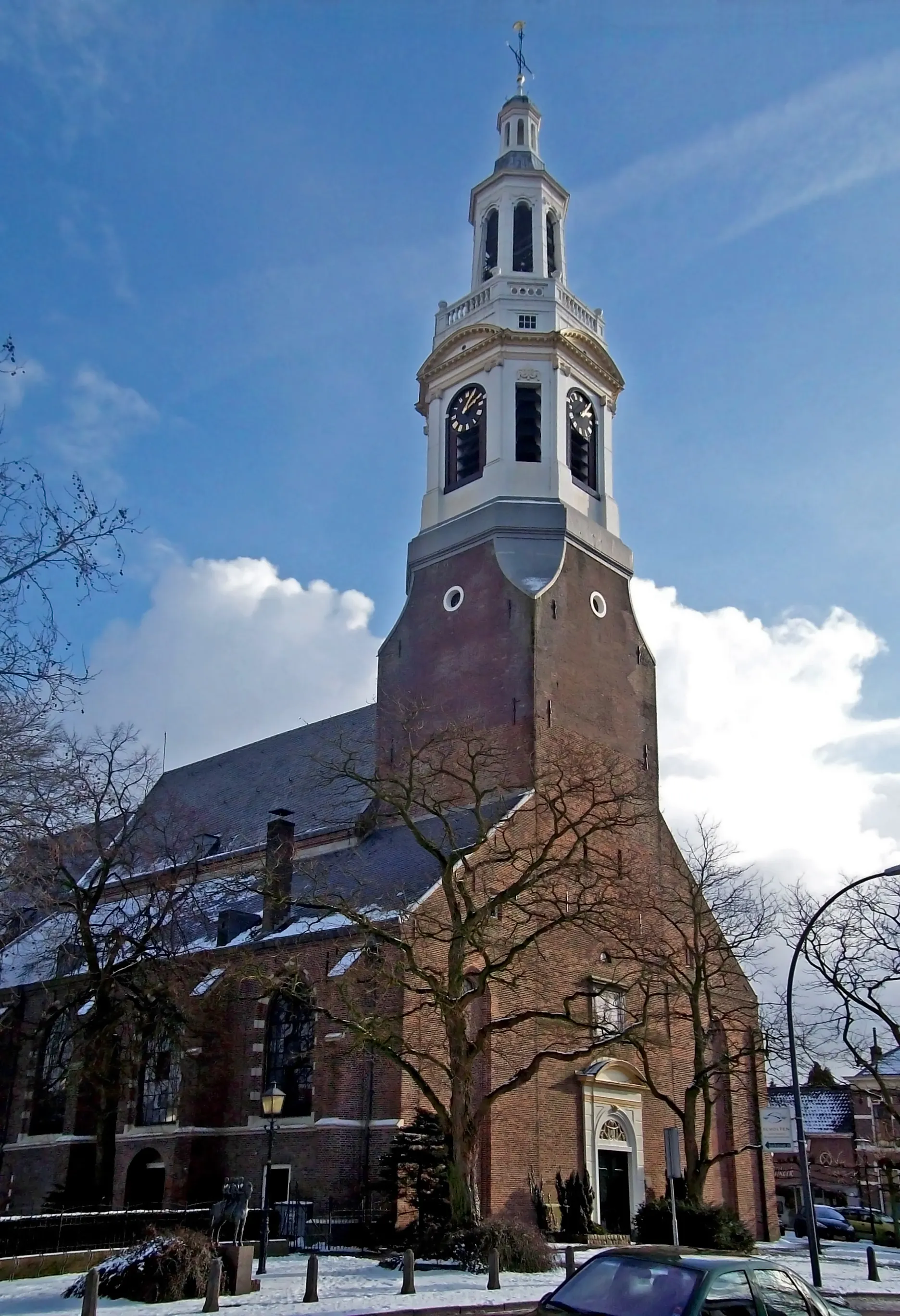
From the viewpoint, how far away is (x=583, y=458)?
1576 inches

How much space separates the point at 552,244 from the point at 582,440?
28.5 ft

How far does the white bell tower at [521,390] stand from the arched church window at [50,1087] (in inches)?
752

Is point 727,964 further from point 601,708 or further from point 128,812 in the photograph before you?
point 128,812

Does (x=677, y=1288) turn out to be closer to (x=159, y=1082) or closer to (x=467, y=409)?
(x=159, y=1082)

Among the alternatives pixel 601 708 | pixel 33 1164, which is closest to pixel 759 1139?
pixel 601 708

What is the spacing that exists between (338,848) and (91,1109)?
33.4ft

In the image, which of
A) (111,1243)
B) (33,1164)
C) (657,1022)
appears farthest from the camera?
(33,1164)

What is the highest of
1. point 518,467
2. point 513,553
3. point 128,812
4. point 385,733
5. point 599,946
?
point 518,467

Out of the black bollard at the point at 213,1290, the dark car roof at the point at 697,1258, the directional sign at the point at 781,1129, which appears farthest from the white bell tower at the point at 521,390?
the dark car roof at the point at 697,1258

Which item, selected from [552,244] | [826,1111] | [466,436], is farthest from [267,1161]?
[826,1111]

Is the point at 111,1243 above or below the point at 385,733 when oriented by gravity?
below

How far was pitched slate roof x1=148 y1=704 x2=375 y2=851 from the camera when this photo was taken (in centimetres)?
3888

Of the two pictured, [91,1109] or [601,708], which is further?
[601,708]

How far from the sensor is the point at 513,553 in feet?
120
